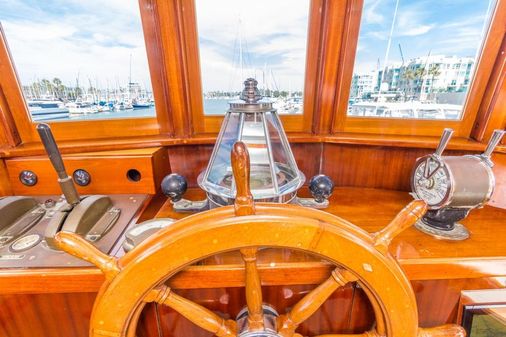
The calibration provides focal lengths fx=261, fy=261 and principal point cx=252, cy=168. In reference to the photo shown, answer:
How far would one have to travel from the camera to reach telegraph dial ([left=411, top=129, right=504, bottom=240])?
0.71 m

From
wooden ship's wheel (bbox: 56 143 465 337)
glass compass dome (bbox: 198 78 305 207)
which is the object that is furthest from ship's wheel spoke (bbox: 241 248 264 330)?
glass compass dome (bbox: 198 78 305 207)

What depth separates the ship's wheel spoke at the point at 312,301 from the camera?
0.55 m

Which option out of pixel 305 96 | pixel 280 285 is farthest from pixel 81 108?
pixel 280 285

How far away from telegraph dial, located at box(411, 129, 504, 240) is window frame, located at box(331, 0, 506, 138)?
33cm

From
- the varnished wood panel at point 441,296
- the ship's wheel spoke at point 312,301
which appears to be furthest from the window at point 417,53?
the ship's wheel spoke at point 312,301

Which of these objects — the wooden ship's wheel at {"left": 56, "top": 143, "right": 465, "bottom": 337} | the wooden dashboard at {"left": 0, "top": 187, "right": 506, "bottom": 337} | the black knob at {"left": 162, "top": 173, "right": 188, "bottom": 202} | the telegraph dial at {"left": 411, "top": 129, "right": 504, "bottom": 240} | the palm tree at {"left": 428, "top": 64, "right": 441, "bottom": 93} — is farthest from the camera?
the palm tree at {"left": 428, "top": 64, "right": 441, "bottom": 93}

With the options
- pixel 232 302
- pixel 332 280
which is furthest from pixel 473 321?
pixel 232 302

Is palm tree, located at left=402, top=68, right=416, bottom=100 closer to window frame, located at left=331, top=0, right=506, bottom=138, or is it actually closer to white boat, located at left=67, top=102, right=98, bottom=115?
window frame, located at left=331, top=0, right=506, bottom=138

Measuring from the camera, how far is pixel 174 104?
106 centimetres

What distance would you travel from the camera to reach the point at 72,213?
0.73 metres

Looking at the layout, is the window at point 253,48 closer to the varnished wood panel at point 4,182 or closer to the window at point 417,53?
the window at point 417,53

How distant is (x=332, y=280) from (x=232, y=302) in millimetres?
286

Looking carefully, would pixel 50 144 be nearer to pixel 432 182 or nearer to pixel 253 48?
pixel 253 48

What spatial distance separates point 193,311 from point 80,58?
1016 millimetres
